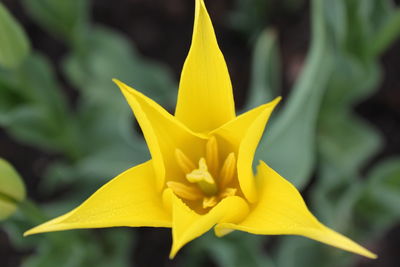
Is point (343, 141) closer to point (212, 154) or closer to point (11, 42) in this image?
point (212, 154)

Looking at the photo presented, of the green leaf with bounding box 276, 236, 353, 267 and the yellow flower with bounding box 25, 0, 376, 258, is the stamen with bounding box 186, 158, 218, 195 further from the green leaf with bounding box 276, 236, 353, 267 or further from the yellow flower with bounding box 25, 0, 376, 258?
the green leaf with bounding box 276, 236, 353, 267

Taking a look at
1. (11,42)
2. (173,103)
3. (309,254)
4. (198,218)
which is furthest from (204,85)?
(173,103)

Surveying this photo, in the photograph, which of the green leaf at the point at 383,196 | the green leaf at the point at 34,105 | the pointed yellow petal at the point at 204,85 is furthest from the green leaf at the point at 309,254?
the pointed yellow petal at the point at 204,85

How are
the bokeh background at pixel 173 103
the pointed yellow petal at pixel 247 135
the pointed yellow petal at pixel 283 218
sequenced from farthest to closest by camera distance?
the bokeh background at pixel 173 103, the pointed yellow petal at pixel 247 135, the pointed yellow petal at pixel 283 218

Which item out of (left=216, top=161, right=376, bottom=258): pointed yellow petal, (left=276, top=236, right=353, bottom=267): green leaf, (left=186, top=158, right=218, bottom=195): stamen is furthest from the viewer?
(left=276, top=236, right=353, bottom=267): green leaf

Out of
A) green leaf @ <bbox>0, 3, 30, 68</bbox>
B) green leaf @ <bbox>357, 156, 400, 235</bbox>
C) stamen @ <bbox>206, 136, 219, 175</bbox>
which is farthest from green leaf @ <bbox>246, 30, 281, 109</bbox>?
green leaf @ <bbox>0, 3, 30, 68</bbox>

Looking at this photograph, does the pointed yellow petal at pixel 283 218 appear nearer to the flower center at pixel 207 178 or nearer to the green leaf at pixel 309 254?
the flower center at pixel 207 178

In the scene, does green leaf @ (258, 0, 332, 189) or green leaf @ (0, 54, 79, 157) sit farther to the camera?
green leaf @ (0, 54, 79, 157)
